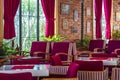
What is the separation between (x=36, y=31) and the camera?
12016 millimetres

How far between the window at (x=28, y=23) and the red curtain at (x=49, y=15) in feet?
1.06

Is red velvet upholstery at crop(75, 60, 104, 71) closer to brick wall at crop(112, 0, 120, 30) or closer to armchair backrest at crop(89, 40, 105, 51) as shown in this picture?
armchair backrest at crop(89, 40, 105, 51)

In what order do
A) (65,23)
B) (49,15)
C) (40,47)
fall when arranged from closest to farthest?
(40,47), (49,15), (65,23)

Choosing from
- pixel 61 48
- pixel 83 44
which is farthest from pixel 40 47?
pixel 83 44

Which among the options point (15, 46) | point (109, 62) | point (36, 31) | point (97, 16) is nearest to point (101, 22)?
point (97, 16)

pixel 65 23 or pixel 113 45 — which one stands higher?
pixel 65 23

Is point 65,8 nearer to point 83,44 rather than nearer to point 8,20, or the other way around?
point 83,44

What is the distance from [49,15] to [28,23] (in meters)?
0.82

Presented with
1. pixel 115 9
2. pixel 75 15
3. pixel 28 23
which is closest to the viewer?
pixel 28 23

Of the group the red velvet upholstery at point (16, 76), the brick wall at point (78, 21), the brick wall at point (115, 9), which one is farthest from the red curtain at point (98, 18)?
the red velvet upholstery at point (16, 76)

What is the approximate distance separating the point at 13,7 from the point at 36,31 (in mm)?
1677

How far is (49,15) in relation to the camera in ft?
39.0

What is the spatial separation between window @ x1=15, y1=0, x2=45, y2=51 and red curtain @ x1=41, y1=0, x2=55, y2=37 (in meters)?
0.32

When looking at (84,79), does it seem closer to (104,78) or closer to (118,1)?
(104,78)
